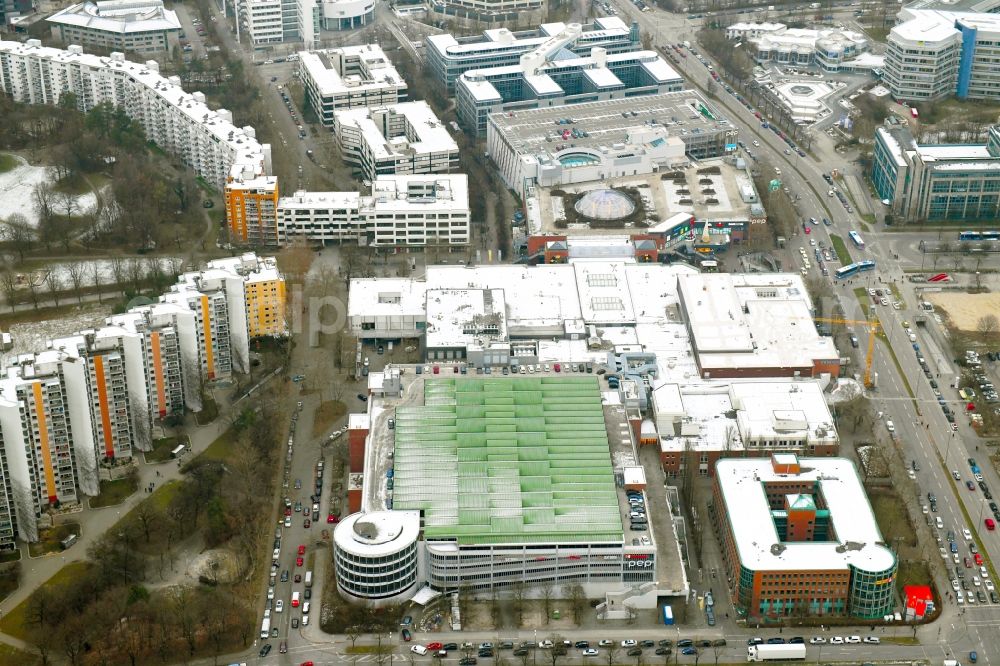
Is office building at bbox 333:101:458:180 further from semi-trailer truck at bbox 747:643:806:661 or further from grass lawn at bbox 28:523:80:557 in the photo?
semi-trailer truck at bbox 747:643:806:661

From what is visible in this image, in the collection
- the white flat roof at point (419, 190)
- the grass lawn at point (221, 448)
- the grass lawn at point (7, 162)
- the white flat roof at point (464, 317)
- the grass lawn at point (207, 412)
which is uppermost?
the white flat roof at point (419, 190)

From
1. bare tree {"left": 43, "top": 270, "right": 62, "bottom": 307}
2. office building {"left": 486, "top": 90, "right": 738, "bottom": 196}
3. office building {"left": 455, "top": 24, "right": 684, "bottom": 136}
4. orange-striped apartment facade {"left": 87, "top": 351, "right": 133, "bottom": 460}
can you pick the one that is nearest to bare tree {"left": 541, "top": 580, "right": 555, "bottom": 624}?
orange-striped apartment facade {"left": 87, "top": 351, "right": 133, "bottom": 460}

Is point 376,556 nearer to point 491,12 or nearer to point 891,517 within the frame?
point 891,517

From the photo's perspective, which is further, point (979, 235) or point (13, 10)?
point (13, 10)

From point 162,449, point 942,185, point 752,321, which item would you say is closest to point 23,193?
point 162,449

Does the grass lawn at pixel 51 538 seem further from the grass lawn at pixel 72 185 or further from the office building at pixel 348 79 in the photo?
the office building at pixel 348 79

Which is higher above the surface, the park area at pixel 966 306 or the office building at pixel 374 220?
the office building at pixel 374 220

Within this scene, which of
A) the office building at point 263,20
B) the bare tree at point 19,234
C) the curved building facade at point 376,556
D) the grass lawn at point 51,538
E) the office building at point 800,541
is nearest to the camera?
the curved building facade at point 376,556

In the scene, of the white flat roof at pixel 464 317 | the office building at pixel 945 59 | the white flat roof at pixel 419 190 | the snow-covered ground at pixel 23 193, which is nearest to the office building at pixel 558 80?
the white flat roof at pixel 419 190
